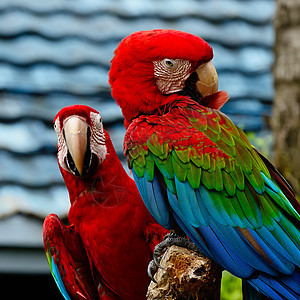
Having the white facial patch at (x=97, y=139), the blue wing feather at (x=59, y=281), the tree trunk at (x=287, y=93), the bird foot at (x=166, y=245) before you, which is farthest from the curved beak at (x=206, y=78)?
the tree trunk at (x=287, y=93)

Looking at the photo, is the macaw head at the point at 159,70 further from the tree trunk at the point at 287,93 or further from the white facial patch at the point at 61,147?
the tree trunk at the point at 287,93

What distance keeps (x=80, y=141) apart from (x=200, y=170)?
0.99ft

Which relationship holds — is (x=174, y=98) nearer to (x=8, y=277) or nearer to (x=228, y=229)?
(x=228, y=229)

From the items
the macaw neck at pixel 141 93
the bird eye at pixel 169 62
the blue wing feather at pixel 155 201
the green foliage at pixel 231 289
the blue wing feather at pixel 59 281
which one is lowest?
the green foliage at pixel 231 289

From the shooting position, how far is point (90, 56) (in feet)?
9.20

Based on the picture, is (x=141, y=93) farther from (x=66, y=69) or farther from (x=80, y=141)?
(x=66, y=69)

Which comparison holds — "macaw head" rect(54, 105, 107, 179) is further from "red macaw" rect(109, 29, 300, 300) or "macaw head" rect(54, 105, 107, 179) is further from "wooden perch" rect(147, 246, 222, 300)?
"wooden perch" rect(147, 246, 222, 300)

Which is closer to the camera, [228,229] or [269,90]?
[228,229]

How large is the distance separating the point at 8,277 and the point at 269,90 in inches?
71.2

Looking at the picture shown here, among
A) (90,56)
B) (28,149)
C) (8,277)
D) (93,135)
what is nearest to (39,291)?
(8,277)

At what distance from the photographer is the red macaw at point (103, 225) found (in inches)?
49.9

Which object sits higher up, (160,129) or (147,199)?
(160,129)

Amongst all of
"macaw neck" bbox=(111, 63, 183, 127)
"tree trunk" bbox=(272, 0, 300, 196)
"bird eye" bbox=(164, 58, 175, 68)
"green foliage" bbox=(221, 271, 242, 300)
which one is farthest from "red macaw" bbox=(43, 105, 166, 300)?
"tree trunk" bbox=(272, 0, 300, 196)

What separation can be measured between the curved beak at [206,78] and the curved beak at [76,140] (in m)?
0.31
